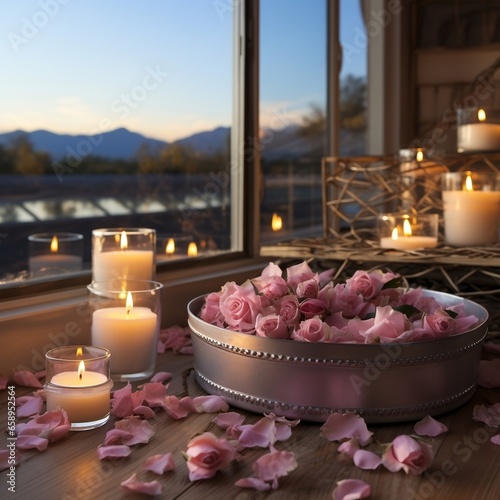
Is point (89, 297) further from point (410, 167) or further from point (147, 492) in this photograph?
point (410, 167)

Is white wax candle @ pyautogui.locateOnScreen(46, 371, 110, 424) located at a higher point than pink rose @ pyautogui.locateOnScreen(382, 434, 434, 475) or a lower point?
higher

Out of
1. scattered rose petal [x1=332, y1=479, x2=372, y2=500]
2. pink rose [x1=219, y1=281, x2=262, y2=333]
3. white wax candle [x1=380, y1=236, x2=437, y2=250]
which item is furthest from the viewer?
white wax candle [x1=380, y1=236, x2=437, y2=250]

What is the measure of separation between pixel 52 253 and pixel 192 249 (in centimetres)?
49

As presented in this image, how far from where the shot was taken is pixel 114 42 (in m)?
1.46

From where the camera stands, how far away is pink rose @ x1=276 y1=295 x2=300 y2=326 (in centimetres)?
97

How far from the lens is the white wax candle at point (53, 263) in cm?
130

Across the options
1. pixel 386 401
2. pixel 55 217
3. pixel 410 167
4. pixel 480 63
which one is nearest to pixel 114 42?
pixel 55 217

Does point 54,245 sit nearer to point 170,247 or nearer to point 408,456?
point 170,247

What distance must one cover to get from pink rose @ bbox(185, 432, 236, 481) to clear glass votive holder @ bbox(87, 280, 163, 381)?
35 centimetres

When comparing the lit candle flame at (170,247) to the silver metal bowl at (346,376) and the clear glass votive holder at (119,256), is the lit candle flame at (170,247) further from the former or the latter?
the silver metal bowl at (346,376)

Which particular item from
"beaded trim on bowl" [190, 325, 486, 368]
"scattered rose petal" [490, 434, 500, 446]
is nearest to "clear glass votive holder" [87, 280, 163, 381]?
"beaded trim on bowl" [190, 325, 486, 368]

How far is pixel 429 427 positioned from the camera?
0.91 m

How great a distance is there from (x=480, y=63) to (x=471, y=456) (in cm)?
216

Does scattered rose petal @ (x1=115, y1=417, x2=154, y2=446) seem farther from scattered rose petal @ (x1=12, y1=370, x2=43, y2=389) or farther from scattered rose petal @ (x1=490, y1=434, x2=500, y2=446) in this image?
scattered rose petal @ (x1=490, y1=434, x2=500, y2=446)
